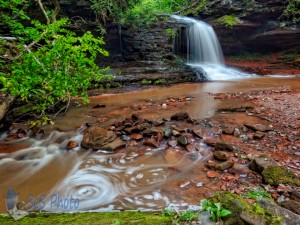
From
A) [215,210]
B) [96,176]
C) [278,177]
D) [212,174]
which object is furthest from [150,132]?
[215,210]

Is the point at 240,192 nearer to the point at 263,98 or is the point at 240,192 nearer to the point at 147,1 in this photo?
the point at 263,98

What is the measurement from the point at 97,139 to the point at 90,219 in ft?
9.79

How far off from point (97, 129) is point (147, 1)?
10.9 metres

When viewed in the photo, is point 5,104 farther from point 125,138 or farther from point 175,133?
point 175,133

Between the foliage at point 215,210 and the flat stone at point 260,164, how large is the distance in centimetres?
198

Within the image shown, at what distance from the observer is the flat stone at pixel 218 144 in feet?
14.3

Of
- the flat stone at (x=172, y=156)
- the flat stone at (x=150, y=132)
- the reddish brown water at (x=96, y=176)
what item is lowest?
the reddish brown water at (x=96, y=176)

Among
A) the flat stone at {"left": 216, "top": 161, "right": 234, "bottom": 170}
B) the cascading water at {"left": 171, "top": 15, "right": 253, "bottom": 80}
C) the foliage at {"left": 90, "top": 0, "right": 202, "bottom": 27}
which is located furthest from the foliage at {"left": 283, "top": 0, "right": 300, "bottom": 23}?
the flat stone at {"left": 216, "top": 161, "right": 234, "bottom": 170}

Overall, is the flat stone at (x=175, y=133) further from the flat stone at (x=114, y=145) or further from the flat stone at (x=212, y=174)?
the flat stone at (x=212, y=174)

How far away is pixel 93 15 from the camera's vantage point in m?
13.3

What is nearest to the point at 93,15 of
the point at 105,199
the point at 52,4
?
the point at 52,4

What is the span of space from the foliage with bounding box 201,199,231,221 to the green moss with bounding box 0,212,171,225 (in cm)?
30

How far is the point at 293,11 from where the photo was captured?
48.6 ft

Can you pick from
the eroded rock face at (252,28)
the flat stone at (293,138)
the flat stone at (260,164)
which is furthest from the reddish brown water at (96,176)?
the eroded rock face at (252,28)
